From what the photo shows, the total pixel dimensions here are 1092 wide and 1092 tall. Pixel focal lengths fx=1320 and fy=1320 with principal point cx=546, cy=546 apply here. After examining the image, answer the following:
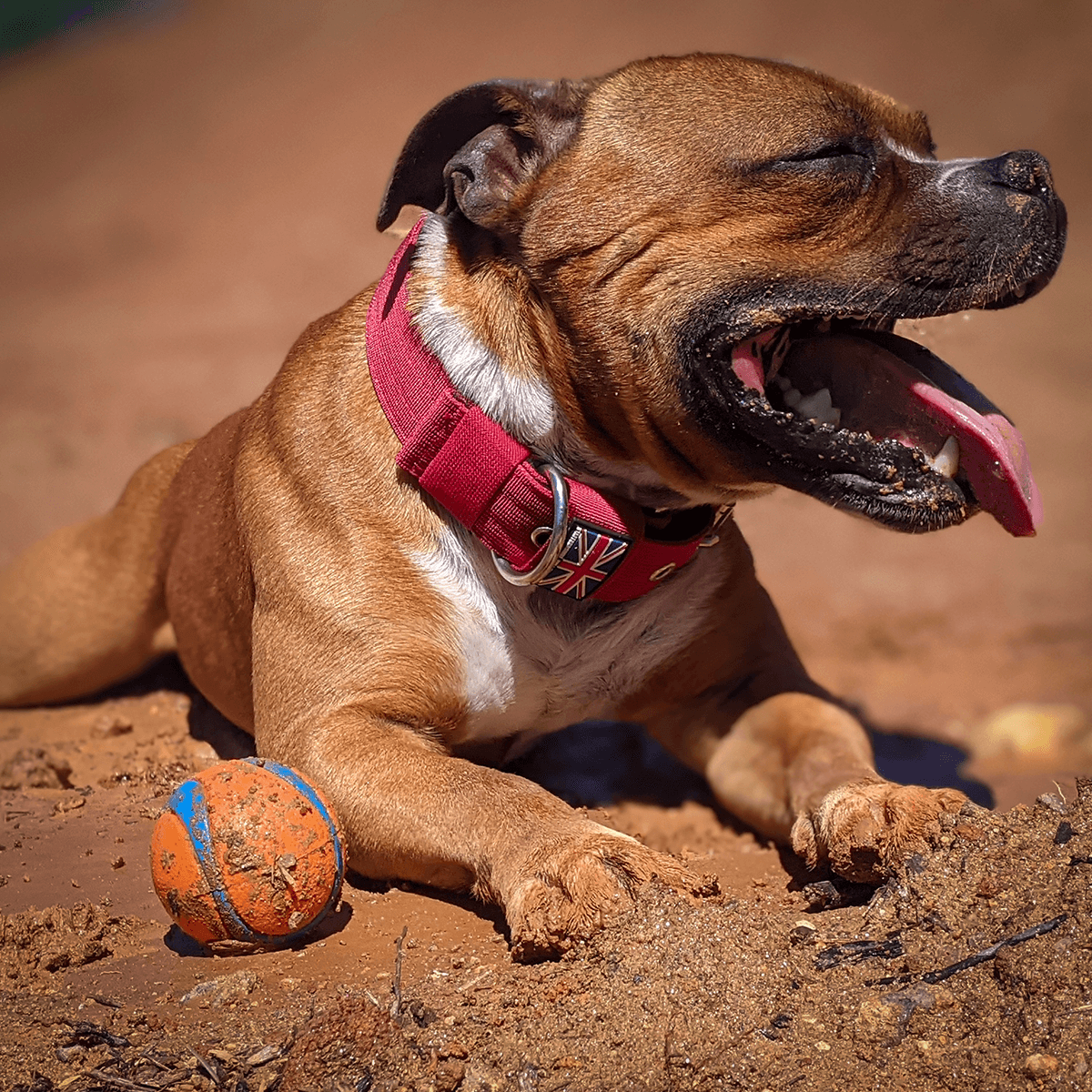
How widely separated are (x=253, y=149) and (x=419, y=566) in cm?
1129

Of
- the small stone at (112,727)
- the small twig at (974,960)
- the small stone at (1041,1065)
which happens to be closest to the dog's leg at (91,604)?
the small stone at (112,727)

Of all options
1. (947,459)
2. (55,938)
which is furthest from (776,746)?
(55,938)

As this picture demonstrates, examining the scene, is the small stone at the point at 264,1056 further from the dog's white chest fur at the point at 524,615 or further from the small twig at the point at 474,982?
the dog's white chest fur at the point at 524,615

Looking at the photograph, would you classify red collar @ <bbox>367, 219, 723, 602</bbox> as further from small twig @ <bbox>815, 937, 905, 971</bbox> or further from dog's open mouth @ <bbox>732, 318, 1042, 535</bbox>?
small twig @ <bbox>815, 937, 905, 971</bbox>

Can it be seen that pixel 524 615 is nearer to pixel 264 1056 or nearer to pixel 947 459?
pixel 947 459

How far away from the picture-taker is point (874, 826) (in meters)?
2.98

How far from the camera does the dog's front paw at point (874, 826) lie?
2.89 m

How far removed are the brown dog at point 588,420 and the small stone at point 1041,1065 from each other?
71 cm

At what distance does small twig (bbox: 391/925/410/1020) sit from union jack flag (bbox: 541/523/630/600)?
93 centimetres

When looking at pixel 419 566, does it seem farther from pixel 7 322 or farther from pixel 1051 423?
pixel 7 322

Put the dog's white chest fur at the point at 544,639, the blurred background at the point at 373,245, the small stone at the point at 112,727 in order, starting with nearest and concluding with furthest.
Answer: the dog's white chest fur at the point at 544,639 → the small stone at the point at 112,727 → the blurred background at the point at 373,245

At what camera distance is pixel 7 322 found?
10008 mm

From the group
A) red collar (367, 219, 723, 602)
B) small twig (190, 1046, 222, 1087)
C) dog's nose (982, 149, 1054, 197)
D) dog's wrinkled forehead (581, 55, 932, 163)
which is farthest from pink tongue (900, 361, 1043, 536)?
small twig (190, 1046, 222, 1087)

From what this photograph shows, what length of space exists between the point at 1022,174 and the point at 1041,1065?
81.2 inches
